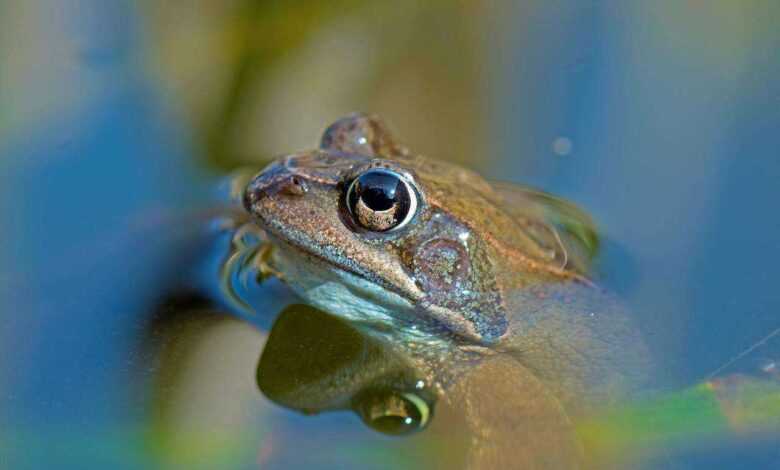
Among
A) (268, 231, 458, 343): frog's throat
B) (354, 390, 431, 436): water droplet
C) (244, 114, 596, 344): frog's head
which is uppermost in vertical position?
(244, 114, 596, 344): frog's head

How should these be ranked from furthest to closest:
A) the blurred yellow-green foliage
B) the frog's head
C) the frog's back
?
the blurred yellow-green foliage
the frog's back
the frog's head

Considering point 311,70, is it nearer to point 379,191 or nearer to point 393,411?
point 379,191

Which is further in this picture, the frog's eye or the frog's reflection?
the frog's reflection

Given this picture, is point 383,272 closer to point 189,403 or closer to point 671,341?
point 189,403

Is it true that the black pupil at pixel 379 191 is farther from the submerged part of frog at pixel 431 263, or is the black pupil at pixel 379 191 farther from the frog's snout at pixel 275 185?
the frog's snout at pixel 275 185

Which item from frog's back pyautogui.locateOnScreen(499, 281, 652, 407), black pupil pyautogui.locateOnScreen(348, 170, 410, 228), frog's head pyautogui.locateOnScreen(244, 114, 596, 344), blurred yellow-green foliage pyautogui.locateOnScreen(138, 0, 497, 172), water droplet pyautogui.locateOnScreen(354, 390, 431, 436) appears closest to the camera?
black pupil pyautogui.locateOnScreen(348, 170, 410, 228)

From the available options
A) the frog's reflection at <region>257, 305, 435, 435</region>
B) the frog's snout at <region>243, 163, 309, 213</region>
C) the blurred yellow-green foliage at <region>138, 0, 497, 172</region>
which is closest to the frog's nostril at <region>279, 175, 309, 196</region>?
the frog's snout at <region>243, 163, 309, 213</region>

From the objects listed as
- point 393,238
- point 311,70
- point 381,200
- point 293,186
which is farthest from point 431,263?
point 311,70

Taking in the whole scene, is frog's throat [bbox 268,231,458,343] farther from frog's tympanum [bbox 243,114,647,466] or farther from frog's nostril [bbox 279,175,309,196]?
frog's nostril [bbox 279,175,309,196]
